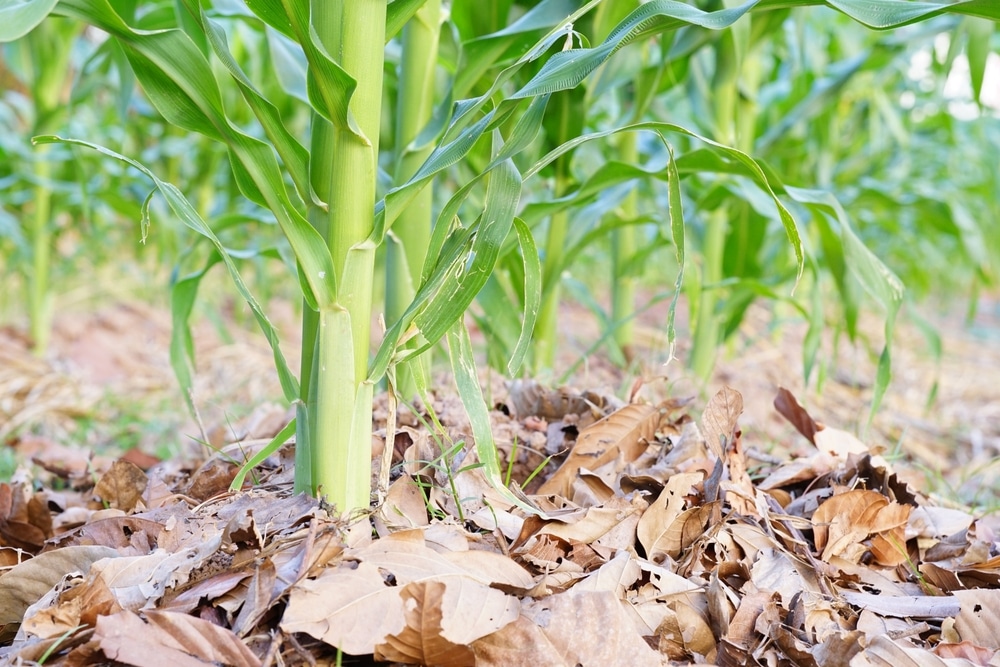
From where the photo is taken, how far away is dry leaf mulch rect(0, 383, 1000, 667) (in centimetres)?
53

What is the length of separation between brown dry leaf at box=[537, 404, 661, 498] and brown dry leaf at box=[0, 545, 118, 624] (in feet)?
1.39

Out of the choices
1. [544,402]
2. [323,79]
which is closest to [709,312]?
[544,402]

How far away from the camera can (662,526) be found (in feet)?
2.32

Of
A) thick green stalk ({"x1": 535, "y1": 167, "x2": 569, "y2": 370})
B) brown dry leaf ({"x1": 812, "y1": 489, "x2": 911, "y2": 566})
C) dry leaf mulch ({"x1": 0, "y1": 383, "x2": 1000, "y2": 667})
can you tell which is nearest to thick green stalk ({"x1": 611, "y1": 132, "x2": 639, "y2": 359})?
thick green stalk ({"x1": 535, "y1": 167, "x2": 569, "y2": 370})

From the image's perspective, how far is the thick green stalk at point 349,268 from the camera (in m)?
0.62

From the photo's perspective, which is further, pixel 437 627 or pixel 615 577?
pixel 615 577

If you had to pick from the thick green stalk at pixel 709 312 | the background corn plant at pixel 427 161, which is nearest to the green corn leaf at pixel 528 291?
the background corn plant at pixel 427 161

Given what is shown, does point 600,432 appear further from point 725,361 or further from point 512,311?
point 725,361

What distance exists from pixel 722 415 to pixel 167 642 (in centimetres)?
54

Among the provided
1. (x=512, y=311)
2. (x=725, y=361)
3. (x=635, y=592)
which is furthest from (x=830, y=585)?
(x=725, y=361)

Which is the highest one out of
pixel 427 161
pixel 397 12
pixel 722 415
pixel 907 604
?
pixel 397 12

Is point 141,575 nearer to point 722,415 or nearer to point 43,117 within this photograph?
point 722,415

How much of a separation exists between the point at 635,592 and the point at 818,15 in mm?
2435

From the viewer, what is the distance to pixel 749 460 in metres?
0.97
